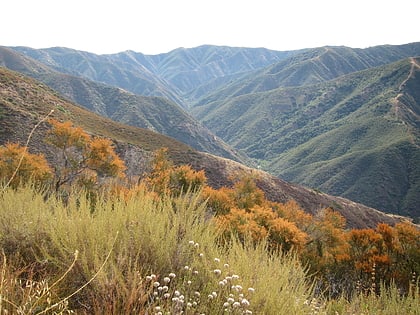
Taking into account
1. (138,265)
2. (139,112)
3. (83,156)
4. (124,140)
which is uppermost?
(138,265)

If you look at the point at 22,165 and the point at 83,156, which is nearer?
the point at 22,165

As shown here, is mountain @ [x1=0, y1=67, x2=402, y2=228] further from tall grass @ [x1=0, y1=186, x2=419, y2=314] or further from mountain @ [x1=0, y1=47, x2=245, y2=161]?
mountain @ [x1=0, y1=47, x2=245, y2=161]

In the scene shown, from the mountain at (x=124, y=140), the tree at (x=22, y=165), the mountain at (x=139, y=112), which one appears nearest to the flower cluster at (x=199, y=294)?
the tree at (x=22, y=165)

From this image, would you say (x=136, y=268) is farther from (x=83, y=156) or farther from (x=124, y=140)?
(x=124, y=140)

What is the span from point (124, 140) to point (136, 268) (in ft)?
196

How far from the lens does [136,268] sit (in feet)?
12.1

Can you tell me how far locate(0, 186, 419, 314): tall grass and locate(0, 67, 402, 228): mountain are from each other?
129 ft

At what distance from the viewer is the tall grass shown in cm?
311

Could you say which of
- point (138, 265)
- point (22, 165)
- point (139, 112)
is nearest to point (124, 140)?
point (22, 165)

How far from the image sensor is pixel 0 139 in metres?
42.1

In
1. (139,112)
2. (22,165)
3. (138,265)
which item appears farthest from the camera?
(139,112)

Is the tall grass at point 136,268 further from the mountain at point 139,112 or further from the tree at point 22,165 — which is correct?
the mountain at point 139,112

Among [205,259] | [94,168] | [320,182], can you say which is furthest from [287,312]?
[320,182]

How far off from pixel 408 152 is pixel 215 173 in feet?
385
